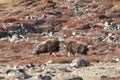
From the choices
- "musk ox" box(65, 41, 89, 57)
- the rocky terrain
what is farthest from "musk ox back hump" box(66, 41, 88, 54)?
the rocky terrain

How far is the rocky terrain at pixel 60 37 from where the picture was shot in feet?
98.0

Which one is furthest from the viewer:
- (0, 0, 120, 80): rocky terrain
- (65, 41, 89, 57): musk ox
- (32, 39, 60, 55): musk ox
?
(32, 39, 60, 55): musk ox

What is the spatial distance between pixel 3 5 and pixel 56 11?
2666 cm

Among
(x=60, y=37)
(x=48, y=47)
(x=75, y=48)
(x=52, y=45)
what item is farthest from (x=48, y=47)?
(x=60, y=37)

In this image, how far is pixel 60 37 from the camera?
6738 centimetres

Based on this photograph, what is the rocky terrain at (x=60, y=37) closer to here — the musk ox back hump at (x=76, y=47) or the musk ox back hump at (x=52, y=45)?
the musk ox back hump at (x=76, y=47)

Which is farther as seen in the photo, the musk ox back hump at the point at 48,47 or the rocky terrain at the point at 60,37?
the musk ox back hump at the point at 48,47

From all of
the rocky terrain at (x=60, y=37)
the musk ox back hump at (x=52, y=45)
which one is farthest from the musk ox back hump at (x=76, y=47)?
the musk ox back hump at (x=52, y=45)

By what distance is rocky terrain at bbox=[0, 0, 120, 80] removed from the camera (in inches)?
1176

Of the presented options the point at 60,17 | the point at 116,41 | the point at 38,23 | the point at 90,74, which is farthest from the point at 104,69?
the point at 60,17

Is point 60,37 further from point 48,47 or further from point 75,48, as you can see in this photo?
point 75,48

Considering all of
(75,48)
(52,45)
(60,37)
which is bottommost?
(60,37)

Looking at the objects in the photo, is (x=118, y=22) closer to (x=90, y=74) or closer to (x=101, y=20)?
(x=101, y=20)

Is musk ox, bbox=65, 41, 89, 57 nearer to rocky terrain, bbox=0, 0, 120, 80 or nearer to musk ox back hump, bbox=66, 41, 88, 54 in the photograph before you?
musk ox back hump, bbox=66, 41, 88, 54
